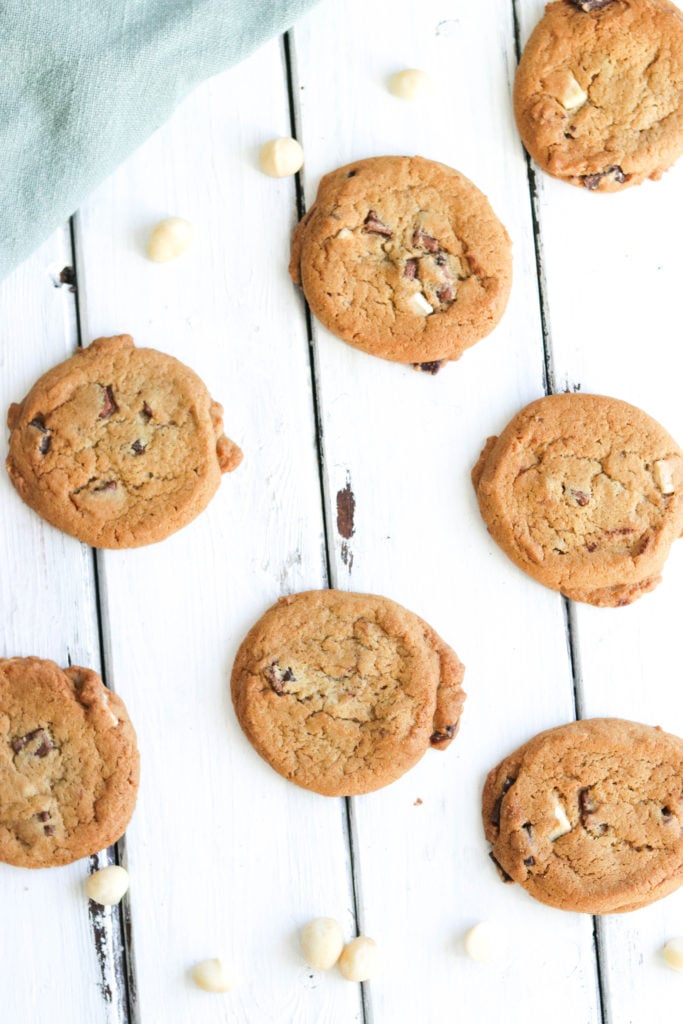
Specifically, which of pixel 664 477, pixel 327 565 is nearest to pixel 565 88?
pixel 664 477

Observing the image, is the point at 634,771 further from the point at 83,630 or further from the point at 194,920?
the point at 83,630

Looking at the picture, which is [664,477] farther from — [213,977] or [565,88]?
[213,977]

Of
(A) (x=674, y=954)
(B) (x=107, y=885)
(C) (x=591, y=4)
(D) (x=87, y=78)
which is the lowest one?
(A) (x=674, y=954)

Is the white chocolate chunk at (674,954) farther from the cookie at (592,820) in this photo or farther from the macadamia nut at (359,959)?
the macadamia nut at (359,959)

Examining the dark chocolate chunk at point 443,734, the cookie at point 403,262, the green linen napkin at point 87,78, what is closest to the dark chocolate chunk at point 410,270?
the cookie at point 403,262

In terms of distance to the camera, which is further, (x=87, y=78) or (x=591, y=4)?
(x=591, y=4)

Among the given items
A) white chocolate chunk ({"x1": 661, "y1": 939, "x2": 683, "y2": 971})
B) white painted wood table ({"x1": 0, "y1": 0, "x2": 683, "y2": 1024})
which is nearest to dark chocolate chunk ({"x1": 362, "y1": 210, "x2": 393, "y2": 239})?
white painted wood table ({"x1": 0, "y1": 0, "x2": 683, "y2": 1024})
